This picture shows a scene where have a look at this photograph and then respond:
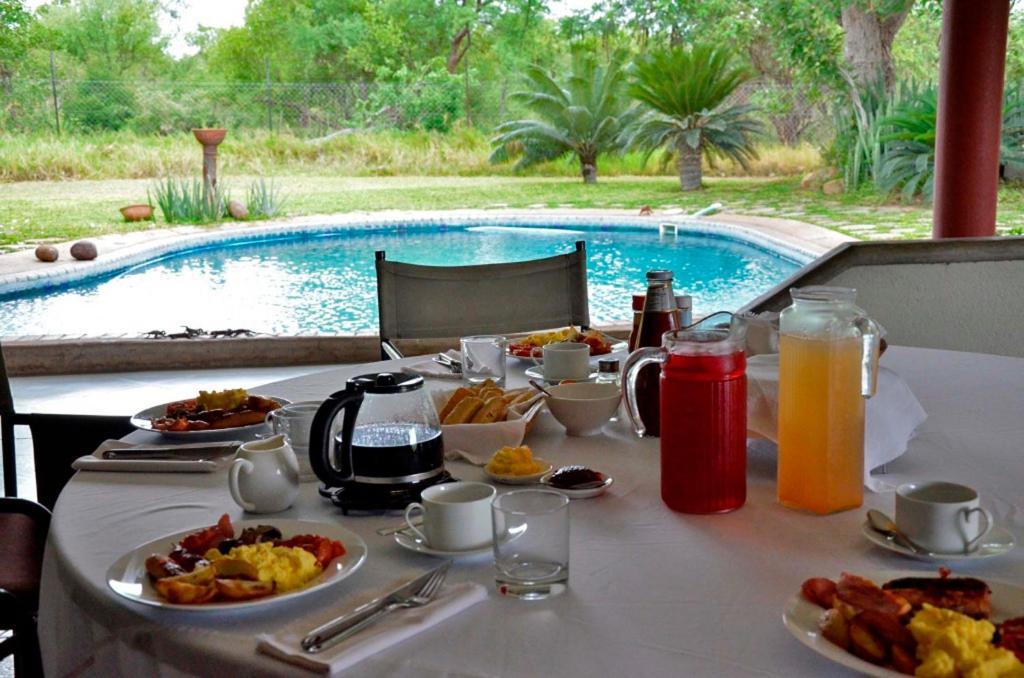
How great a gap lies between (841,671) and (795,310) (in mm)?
422

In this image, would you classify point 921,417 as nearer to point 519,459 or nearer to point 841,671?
point 519,459

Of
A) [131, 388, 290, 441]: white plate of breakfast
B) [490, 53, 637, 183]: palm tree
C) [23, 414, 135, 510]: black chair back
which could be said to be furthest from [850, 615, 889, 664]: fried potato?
[490, 53, 637, 183]: palm tree

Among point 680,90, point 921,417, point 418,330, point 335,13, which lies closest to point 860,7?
point 680,90

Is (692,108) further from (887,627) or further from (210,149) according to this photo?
(887,627)

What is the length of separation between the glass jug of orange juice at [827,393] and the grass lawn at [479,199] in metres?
7.52

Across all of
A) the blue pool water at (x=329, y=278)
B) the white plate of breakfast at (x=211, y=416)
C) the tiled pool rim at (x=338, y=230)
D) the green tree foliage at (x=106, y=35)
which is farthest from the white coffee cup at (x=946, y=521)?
the green tree foliage at (x=106, y=35)

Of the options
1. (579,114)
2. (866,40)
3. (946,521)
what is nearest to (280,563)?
(946,521)

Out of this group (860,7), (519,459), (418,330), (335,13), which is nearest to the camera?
(519,459)

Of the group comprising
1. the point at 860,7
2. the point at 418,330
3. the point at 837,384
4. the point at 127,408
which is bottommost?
the point at 127,408

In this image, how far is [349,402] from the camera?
1098 mm

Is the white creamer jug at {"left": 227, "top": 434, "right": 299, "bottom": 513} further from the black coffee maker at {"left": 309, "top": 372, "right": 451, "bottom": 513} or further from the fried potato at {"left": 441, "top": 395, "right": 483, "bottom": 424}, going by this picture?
the fried potato at {"left": 441, "top": 395, "right": 483, "bottom": 424}

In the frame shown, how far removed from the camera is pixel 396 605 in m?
0.88

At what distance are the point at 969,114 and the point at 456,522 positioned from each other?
3.36 m

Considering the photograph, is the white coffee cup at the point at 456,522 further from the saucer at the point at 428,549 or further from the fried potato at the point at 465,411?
the fried potato at the point at 465,411
